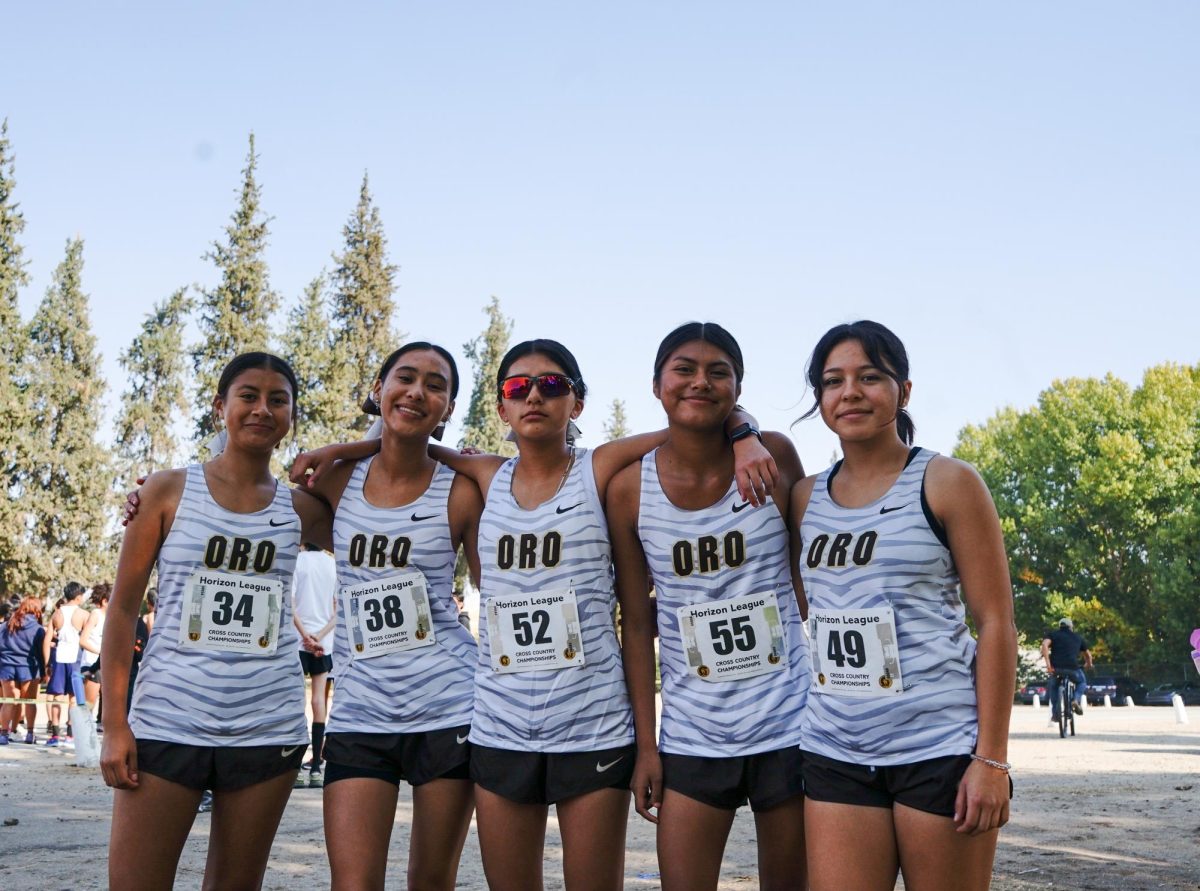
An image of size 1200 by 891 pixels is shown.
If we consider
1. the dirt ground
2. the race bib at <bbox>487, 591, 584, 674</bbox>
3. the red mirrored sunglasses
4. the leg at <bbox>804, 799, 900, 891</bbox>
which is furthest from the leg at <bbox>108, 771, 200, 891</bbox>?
the dirt ground

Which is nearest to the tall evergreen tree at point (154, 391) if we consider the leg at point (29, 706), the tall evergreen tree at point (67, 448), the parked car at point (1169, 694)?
the tall evergreen tree at point (67, 448)

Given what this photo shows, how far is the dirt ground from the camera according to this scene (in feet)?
21.4

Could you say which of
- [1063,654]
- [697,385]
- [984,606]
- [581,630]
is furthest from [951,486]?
[1063,654]

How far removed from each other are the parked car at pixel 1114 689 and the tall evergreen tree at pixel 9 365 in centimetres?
3755

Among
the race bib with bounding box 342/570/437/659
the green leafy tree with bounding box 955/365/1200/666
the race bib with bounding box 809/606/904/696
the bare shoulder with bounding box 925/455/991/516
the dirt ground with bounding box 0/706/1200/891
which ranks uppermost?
the green leafy tree with bounding box 955/365/1200/666

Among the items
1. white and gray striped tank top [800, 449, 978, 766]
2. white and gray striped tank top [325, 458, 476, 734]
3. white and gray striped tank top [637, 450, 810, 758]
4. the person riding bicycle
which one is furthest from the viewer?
the person riding bicycle

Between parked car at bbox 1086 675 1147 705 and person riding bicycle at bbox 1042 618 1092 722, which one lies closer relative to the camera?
person riding bicycle at bbox 1042 618 1092 722

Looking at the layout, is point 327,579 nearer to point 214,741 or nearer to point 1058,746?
point 214,741

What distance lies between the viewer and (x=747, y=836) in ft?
26.7

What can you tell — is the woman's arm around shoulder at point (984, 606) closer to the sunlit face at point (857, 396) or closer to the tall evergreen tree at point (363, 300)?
the sunlit face at point (857, 396)

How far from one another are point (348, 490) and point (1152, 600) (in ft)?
156

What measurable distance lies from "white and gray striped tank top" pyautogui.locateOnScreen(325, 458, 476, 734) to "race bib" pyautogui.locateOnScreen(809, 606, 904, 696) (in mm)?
1244

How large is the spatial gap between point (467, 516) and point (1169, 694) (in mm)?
44260

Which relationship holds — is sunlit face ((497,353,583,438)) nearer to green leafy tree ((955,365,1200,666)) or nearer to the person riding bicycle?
→ the person riding bicycle
